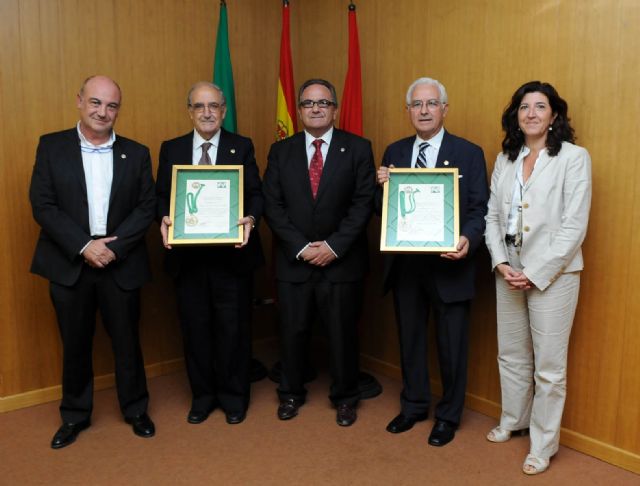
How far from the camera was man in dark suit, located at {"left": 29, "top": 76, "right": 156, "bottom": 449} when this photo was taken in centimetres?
289

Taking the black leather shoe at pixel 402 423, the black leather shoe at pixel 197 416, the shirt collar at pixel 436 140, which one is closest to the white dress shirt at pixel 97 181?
the black leather shoe at pixel 197 416

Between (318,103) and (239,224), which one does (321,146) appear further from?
(239,224)

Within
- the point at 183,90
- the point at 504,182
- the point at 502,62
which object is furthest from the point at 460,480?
the point at 183,90

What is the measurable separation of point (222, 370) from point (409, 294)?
3.59 ft

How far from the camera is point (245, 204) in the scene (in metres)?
3.25

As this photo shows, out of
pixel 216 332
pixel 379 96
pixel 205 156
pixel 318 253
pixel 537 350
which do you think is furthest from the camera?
pixel 379 96

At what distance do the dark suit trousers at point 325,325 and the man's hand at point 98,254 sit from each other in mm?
898

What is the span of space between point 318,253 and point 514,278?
957mm

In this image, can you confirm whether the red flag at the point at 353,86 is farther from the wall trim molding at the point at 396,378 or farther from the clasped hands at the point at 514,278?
the wall trim molding at the point at 396,378

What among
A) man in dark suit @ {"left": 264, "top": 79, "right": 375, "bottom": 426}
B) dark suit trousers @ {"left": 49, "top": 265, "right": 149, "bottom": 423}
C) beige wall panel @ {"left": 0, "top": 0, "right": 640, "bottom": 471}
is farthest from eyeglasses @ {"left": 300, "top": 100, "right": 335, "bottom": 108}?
dark suit trousers @ {"left": 49, "top": 265, "right": 149, "bottom": 423}

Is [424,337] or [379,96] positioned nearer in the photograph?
[424,337]

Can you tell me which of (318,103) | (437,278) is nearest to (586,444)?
(437,278)

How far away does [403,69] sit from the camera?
12.2ft

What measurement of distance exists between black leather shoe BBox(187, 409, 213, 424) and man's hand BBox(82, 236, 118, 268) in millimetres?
968
